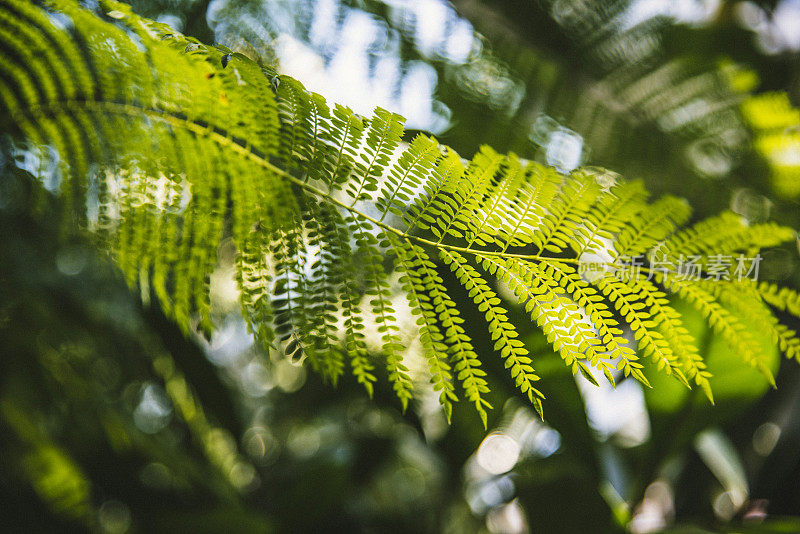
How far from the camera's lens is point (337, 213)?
0.53m

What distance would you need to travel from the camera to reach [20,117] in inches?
23.8

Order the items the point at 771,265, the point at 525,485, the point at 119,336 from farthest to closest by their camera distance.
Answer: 1. the point at 119,336
2. the point at 525,485
3. the point at 771,265

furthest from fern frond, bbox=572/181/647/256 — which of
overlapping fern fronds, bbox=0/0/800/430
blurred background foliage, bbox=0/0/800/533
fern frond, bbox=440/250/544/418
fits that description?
blurred background foliage, bbox=0/0/800/533

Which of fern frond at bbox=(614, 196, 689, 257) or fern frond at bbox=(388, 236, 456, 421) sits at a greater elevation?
fern frond at bbox=(614, 196, 689, 257)

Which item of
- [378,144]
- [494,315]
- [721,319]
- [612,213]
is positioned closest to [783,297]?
[721,319]

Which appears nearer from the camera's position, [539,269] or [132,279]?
[539,269]

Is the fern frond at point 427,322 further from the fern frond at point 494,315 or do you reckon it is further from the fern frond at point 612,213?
the fern frond at point 612,213

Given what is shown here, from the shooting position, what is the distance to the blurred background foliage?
87cm

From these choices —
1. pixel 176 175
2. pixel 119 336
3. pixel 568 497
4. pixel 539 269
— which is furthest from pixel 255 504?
pixel 539 269

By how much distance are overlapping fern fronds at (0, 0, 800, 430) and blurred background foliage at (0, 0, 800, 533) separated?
0.51 ft

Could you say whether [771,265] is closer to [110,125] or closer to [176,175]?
[176,175]

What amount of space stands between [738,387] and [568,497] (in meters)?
0.44

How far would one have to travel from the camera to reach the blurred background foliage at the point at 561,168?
868 millimetres

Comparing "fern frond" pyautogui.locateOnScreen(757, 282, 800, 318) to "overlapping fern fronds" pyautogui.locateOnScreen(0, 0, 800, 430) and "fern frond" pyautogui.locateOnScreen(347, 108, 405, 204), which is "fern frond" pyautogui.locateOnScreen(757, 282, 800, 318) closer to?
"overlapping fern fronds" pyautogui.locateOnScreen(0, 0, 800, 430)
